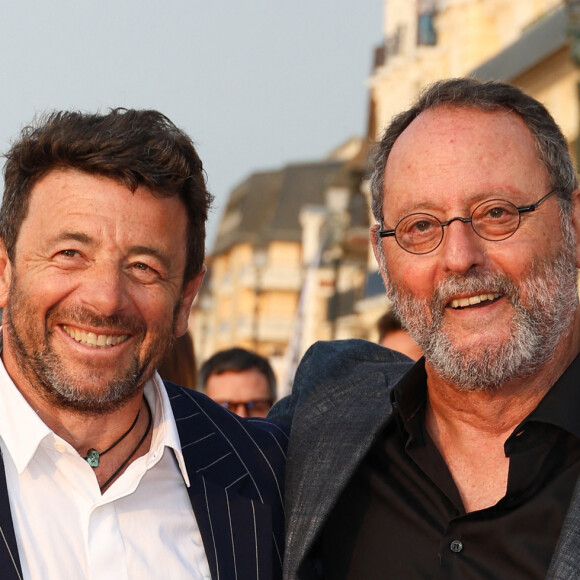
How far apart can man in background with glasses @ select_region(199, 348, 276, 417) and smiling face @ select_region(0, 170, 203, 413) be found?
372cm

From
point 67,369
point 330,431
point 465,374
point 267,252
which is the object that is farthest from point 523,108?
point 267,252

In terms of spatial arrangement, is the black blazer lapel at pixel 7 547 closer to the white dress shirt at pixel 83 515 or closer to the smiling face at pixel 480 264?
the white dress shirt at pixel 83 515

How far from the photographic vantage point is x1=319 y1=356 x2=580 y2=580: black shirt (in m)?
3.78

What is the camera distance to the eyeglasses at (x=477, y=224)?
4.14 metres

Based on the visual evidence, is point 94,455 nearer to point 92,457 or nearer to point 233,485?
point 92,457

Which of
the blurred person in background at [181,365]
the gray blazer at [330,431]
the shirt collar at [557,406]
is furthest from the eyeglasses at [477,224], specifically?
the blurred person in background at [181,365]

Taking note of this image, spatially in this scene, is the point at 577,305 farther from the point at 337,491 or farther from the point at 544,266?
the point at 337,491

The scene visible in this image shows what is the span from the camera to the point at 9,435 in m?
3.89

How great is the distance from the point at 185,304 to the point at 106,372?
0.52 metres

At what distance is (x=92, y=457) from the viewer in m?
4.06

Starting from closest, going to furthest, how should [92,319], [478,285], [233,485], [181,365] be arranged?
[92,319] → [478,285] → [233,485] → [181,365]

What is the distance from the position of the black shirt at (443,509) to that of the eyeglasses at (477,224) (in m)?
0.50

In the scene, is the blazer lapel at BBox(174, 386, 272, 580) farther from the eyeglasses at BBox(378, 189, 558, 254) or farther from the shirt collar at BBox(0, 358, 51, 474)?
the eyeglasses at BBox(378, 189, 558, 254)

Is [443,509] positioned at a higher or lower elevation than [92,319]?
lower
